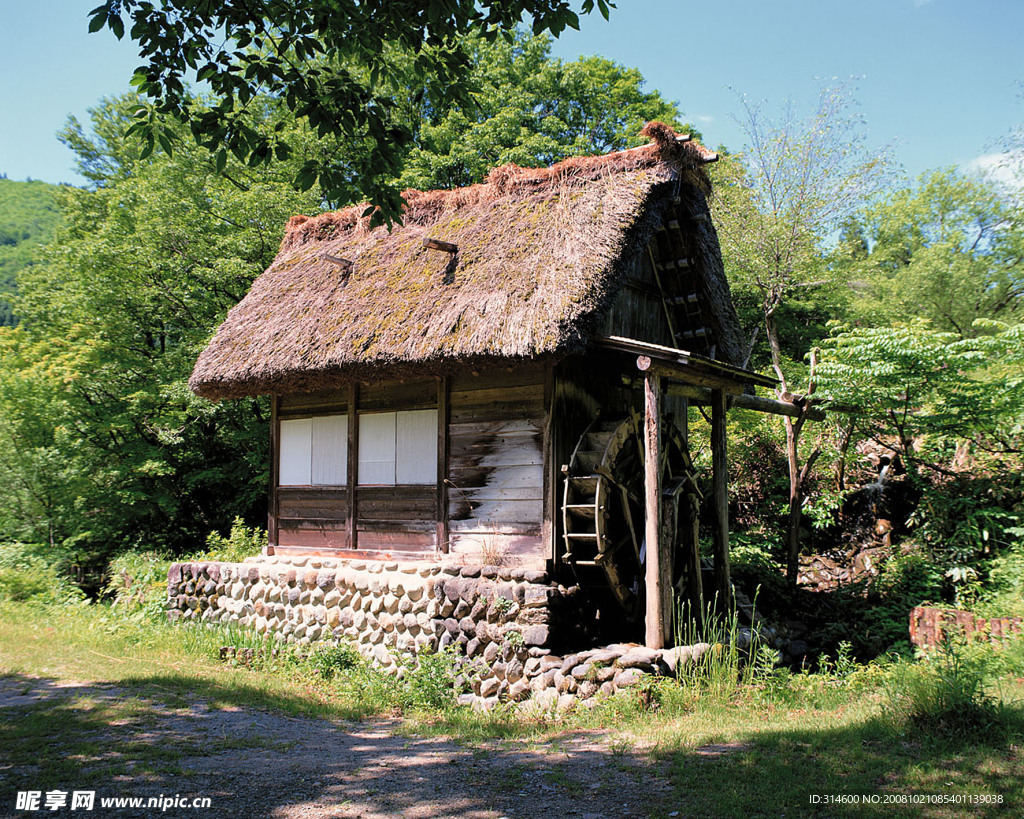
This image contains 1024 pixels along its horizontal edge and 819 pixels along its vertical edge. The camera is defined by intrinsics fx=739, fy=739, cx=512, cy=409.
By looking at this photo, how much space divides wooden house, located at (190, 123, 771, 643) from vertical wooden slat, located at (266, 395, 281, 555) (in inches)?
0.9

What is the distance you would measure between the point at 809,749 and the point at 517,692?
314cm

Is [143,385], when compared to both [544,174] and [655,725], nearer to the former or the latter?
[544,174]

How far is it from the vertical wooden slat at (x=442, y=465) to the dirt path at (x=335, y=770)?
278 centimetres

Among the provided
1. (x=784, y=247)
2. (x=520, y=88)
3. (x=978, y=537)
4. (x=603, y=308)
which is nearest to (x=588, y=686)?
(x=603, y=308)

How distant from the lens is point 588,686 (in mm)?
6820

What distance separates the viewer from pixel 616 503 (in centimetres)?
891

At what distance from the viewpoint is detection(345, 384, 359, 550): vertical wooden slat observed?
1006 centimetres

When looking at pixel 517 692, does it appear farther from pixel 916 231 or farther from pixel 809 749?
pixel 916 231

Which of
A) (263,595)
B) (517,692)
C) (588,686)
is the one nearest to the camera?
(588,686)

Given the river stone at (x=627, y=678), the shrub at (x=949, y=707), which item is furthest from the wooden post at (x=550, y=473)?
the shrub at (x=949, y=707)

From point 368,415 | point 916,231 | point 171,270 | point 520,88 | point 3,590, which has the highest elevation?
point 520,88

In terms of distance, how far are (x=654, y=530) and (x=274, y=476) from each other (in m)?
6.41

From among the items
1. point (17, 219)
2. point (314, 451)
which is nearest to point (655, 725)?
point (314, 451)

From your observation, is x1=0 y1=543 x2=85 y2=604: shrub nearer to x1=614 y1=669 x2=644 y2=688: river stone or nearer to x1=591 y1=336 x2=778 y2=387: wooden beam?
x1=614 y1=669 x2=644 y2=688: river stone
